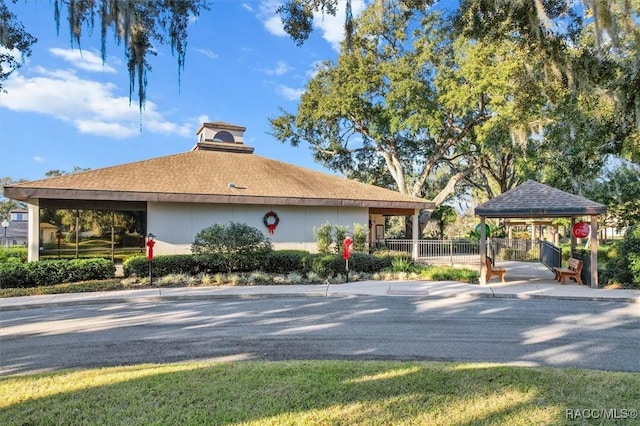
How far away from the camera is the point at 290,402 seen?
11.8ft

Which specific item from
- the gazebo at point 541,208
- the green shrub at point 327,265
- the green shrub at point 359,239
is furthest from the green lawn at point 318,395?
the green shrub at point 359,239

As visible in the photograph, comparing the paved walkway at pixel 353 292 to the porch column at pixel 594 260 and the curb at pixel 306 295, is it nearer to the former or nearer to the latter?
the curb at pixel 306 295

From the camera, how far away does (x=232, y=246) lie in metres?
13.0

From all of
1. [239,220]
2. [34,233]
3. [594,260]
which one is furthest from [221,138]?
[594,260]

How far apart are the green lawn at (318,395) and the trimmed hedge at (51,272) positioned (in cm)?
821

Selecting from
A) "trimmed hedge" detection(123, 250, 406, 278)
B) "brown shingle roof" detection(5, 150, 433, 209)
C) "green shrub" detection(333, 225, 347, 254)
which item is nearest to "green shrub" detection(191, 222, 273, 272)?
"trimmed hedge" detection(123, 250, 406, 278)

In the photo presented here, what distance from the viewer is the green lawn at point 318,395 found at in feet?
10.8

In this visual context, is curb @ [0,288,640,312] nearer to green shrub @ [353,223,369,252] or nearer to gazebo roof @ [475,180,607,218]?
gazebo roof @ [475,180,607,218]

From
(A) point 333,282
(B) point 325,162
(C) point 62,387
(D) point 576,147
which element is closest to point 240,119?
(B) point 325,162

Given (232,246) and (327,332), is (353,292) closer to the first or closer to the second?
(327,332)

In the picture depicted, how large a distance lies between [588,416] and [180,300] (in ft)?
28.2

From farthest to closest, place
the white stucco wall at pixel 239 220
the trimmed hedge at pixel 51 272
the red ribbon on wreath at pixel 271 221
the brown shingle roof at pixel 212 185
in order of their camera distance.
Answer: the red ribbon on wreath at pixel 271 221 → the white stucco wall at pixel 239 220 → the brown shingle roof at pixel 212 185 → the trimmed hedge at pixel 51 272

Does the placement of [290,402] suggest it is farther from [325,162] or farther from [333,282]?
[325,162]

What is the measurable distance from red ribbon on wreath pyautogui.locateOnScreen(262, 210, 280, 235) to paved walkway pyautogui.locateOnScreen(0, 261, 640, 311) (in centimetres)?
546
